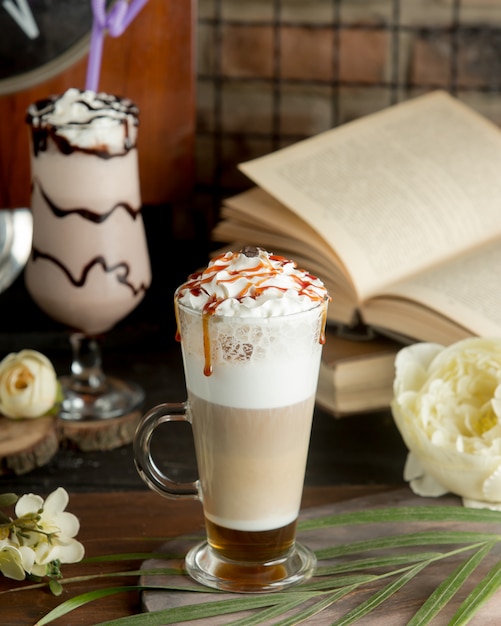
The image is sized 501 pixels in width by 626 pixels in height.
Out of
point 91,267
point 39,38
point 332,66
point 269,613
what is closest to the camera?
point 269,613

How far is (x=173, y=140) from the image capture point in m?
1.24

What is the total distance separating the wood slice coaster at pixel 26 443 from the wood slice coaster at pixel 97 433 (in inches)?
0.8

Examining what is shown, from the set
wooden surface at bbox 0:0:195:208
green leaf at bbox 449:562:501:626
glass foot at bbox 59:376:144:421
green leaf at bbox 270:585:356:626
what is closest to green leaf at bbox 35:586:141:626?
green leaf at bbox 270:585:356:626

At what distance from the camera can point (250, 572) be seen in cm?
73

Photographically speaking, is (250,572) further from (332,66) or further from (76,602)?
(332,66)

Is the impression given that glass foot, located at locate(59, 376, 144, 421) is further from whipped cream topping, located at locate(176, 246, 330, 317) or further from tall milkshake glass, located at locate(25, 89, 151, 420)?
whipped cream topping, located at locate(176, 246, 330, 317)

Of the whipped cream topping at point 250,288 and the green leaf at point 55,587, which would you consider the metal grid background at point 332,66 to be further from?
the green leaf at point 55,587

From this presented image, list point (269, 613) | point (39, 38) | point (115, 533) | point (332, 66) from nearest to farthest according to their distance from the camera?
point (269, 613) < point (115, 533) < point (39, 38) < point (332, 66)

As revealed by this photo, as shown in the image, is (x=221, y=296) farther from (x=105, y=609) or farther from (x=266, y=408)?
(x=105, y=609)

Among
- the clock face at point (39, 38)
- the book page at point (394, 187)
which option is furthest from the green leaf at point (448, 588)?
the clock face at point (39, 38)

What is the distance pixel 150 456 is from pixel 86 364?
377 millimetres

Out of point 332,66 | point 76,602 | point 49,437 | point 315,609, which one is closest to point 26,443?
point 49,437

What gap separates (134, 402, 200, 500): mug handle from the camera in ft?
2.44

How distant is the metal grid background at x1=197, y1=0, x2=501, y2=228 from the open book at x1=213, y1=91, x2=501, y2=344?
162mm
